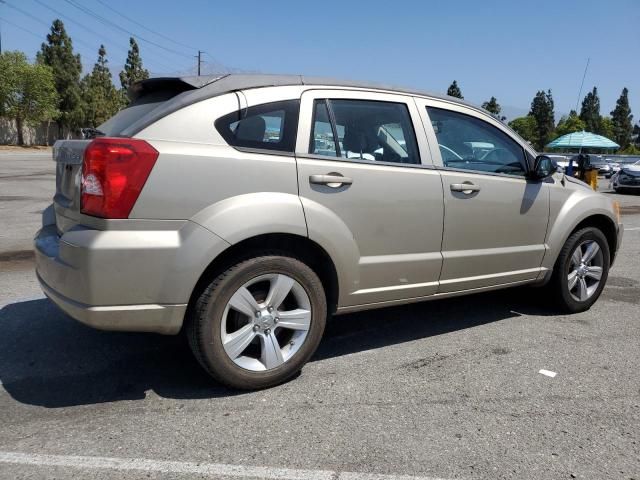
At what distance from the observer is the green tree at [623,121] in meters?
93.9

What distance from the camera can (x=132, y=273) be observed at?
2865mm

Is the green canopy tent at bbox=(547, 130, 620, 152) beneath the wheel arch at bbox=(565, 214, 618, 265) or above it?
above

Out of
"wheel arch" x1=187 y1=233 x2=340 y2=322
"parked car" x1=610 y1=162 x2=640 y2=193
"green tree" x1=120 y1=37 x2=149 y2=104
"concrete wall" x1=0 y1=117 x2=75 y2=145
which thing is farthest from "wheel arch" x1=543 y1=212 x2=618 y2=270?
"green tree" x1=120 y1=37 x2=149 y2=104

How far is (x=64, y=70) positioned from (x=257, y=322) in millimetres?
61643

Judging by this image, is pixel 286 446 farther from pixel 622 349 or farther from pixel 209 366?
pixel 622 349

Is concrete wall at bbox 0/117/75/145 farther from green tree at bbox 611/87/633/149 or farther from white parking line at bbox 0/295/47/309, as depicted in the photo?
green tree at bbox 611/87/633/149

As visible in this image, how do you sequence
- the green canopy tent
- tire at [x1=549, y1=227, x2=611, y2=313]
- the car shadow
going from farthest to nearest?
the green canopy tent < tire at [x1=549, y1=227, x2=611, y2=313] < the car shadow

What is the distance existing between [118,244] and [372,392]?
1678 millimetres

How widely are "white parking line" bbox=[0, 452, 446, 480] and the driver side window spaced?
2324 mm

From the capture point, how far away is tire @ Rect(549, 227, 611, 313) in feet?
15.8

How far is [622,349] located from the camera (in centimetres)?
418

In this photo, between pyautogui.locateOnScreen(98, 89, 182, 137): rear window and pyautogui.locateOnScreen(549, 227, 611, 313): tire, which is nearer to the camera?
pyautogui.locateOnScreen(98, 89, 182, 137): rear window

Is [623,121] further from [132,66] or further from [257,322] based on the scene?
[257,322]

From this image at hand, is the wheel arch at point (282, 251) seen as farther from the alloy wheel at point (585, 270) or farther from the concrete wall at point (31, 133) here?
the concrete wall at point (31, 133)
